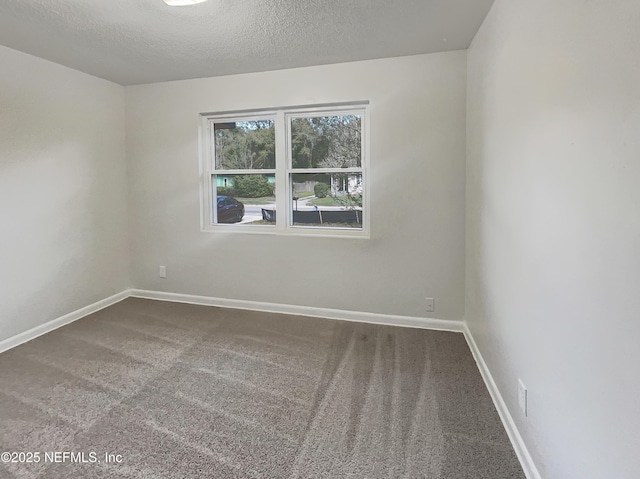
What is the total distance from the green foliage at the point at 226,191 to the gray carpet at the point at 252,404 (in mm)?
1451

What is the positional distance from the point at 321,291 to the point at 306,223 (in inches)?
28.0

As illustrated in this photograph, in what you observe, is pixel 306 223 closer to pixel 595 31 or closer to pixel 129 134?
pixel 129 134

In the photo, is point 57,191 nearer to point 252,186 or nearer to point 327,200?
point 252,186

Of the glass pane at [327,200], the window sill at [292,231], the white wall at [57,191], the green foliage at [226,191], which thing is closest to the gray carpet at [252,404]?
the white wall at [57,191]

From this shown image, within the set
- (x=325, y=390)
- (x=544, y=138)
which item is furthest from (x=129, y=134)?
(x=544, y=138)

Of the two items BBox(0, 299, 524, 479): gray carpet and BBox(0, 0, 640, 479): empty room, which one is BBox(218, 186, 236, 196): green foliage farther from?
BBox(0, 299, 524, 479): gray carpet

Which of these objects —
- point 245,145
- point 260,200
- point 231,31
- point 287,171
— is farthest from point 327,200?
point 231,31

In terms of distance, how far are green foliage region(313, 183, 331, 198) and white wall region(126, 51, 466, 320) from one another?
17.7 inches

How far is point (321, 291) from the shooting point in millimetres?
3455

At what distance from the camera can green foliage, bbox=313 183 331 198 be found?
342cm

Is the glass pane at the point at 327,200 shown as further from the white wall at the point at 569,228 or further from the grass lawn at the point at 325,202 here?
the white wall at the point at 569,228

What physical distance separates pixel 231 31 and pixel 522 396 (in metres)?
2.90

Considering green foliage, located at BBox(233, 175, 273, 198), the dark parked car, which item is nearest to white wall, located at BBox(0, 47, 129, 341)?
the dark parked car

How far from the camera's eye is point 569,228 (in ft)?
3.97
